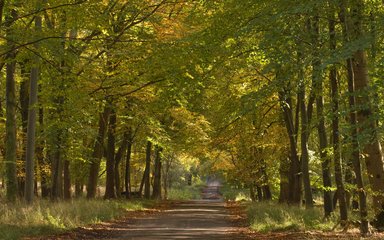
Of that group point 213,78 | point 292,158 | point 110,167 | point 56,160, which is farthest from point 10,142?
point 292,158

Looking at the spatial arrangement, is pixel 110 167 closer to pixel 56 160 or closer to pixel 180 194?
pixel 56 160

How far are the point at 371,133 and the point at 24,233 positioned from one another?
861 centimetres

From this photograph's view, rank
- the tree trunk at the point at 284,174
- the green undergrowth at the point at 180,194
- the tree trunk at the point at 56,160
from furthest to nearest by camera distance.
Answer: the green undergrowth at the point at 180,194
the tree trunk at the point at 284,174
the tree trunk at the point at 56,160

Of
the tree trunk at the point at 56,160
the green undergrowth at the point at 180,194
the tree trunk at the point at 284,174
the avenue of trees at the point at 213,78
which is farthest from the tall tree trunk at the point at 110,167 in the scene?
the green undergrowth at the point at 180,194

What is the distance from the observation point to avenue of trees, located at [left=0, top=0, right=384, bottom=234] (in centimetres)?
1110

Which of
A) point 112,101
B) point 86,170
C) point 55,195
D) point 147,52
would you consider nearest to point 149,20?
point 147,52

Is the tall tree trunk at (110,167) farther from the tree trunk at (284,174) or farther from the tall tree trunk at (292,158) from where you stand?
the tall tree trunk at (292,158)

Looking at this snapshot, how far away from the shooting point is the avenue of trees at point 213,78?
11102 mm

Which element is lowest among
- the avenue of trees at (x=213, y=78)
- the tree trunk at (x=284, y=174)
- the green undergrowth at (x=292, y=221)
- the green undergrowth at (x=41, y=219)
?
the green undergrowth at (x=292, y=221)

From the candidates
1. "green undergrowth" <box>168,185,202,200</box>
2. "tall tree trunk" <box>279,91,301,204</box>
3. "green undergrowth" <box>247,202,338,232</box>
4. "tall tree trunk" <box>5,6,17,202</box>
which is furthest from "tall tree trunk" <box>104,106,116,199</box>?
"green undergrowth" <box>168,185,202,200</box>

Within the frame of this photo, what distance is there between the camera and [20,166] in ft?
86.8

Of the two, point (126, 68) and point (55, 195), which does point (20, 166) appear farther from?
point (126, 68)

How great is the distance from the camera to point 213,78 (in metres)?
17.4

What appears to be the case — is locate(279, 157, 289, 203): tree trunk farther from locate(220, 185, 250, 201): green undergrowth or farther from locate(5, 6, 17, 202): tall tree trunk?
locate(220, 185, 250, 201): green undergrowth
